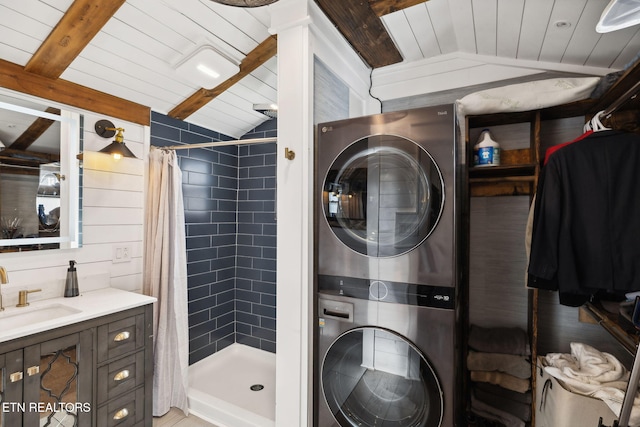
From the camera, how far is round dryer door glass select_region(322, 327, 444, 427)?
4.79 ft

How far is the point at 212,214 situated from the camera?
3.01 meters

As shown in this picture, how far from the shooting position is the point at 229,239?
322cm

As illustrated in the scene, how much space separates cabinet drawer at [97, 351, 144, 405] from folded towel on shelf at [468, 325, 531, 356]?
2000 mm

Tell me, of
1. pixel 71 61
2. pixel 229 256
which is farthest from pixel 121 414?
pixel 71 61

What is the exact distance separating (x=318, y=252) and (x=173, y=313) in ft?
4.24

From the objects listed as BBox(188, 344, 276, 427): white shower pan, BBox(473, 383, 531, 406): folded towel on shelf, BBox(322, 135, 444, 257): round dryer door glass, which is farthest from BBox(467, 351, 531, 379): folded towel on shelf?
BBox(188, 344, 276, 427): white shower pan

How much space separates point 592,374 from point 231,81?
2735mm

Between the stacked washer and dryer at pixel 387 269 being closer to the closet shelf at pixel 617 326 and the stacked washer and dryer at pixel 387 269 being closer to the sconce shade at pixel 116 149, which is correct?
the closet shelf at pixel 617 326

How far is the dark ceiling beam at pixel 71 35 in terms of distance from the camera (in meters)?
1.59

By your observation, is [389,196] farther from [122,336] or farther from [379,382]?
[122,336]

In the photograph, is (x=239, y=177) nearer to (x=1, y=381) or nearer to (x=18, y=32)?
(x=18, y=32)

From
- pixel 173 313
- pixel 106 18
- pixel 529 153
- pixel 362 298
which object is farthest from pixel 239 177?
pixel 529 153

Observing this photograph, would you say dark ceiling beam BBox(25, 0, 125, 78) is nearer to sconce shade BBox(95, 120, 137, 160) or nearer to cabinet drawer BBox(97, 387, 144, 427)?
sconce shade BBox(95, 120, 137, 160)

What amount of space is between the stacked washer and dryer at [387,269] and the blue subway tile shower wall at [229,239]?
1.47m
